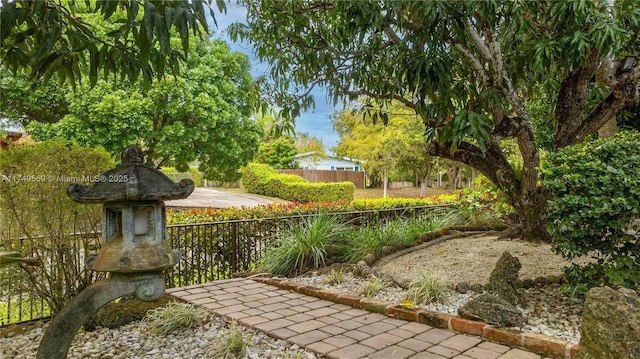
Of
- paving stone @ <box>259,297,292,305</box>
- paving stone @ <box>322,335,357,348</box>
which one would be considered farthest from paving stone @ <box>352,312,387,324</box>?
paving stone @ <box>259,297,292,305</box>

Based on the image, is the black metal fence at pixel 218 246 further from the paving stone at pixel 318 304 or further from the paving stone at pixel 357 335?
the paving stone at pixel 357 335

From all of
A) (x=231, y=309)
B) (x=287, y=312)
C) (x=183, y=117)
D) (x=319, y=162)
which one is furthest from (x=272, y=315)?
(x=319, y=162)

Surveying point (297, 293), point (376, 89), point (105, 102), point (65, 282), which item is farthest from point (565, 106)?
point (105, 102)

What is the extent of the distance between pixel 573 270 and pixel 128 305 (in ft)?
12.1

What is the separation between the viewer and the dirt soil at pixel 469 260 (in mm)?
3945

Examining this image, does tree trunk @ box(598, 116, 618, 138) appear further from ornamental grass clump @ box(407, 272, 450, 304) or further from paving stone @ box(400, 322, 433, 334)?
paving stone @ box(400, 322, 433, 334)

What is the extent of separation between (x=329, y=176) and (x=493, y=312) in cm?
2208

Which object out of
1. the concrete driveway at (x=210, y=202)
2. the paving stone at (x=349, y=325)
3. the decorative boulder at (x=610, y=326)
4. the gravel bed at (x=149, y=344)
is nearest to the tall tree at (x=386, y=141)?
the concrete driveway at (x=210, y=202)

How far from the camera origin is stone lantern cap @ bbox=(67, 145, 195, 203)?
2.04m

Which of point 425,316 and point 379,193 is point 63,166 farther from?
point 379,193

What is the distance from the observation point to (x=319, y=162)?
2872 centimetres

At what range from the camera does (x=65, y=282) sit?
346cm

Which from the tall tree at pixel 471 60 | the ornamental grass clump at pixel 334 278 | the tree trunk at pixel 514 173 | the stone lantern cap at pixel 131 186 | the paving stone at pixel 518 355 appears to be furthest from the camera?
the tree trunk at pixel 514 173

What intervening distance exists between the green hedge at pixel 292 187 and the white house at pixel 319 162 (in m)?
6.50
